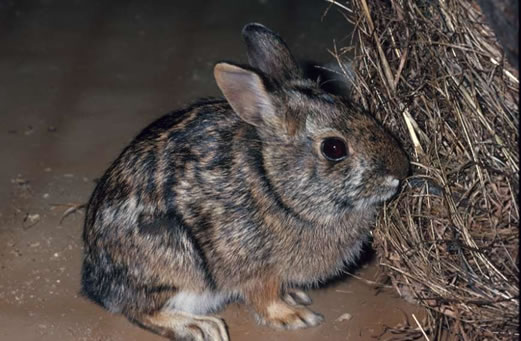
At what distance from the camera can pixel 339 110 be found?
3963mm

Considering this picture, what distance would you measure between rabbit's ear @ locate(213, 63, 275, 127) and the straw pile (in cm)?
49

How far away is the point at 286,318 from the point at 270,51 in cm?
118

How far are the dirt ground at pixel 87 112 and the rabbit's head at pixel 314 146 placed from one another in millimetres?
760

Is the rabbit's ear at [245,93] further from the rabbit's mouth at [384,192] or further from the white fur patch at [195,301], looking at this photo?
the white fur patch at [195,301]

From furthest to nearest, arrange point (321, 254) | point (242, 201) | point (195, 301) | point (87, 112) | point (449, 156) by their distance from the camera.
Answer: point (87, 112) → point (195, 301) → point (321, 254) → point (242, 201) → point (449, 156)

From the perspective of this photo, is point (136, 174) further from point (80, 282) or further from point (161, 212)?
point (80, 282)

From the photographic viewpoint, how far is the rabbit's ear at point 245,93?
3861 mm

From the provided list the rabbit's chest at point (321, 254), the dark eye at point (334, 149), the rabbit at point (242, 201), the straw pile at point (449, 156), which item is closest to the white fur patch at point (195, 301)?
the rabbit at point (242, 201)

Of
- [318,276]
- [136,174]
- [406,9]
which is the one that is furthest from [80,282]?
[406,9]

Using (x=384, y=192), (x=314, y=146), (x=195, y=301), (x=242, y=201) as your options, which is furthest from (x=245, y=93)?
(x=195, y=301)

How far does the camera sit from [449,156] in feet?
12.7

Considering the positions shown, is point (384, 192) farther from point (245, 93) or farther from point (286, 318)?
point (286, 318)

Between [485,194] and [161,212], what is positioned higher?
[485,194]

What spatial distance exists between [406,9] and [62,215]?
219 centimetres
